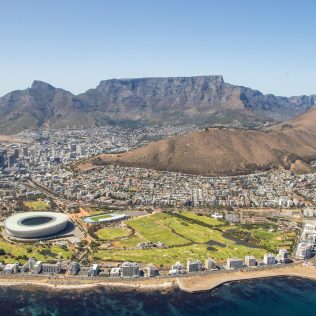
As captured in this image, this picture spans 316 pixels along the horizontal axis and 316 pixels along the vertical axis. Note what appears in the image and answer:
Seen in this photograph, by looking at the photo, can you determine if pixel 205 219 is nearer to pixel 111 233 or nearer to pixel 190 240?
pixel 190 240

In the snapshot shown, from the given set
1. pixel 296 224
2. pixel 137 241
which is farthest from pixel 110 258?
pixel 296 224

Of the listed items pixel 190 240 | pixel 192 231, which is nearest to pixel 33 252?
pixel 190 240

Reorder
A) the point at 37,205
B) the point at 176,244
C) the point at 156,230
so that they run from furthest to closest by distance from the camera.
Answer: the point at 37,205 → the point at 156,230 → the point at 176,244

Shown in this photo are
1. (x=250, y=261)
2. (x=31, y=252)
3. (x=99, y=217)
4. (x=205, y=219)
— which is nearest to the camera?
(x=250, y=261)

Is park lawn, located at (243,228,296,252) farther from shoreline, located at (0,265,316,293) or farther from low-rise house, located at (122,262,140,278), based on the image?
low-rise house, located at (122,262,140,278)

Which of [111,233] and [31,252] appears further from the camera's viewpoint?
[111,233]

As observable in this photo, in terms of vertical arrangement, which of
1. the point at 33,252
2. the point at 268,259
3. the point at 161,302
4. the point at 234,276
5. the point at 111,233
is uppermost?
the point at 111,233

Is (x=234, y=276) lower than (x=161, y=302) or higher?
higher
